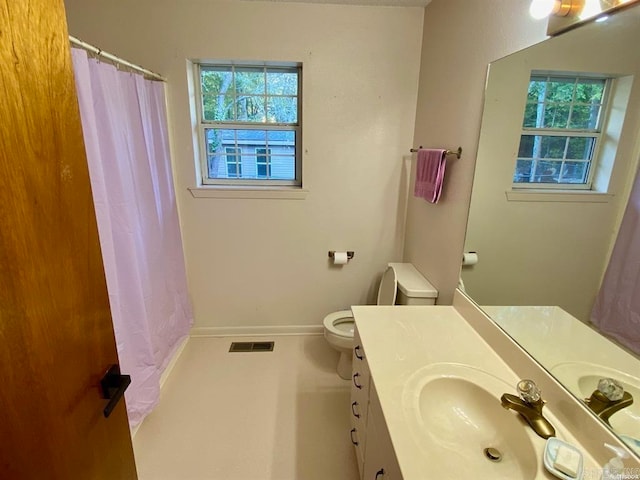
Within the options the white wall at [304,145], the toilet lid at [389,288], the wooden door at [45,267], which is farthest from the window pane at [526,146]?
the wooden door at [45,267]

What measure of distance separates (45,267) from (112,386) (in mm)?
406

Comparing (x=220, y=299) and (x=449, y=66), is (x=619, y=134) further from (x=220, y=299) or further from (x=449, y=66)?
(x=220, y=299)

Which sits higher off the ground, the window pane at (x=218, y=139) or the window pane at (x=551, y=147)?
the window pane at (x=218, y=139)

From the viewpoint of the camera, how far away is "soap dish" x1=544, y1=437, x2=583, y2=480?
795 mm

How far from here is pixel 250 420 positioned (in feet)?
6.39

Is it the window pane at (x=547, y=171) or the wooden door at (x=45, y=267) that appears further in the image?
the window pane at (x=547, y=171)

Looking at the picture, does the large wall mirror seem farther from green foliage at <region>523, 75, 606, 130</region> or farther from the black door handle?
the black door handle

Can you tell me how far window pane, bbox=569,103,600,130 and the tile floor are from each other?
69.9 inches

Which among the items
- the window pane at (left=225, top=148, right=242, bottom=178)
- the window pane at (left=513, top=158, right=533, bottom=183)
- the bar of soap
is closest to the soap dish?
the bar of soap

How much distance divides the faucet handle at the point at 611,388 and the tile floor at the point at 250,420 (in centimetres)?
121

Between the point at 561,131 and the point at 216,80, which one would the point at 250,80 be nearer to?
the point at 216,80

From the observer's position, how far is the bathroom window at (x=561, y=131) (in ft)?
3.21

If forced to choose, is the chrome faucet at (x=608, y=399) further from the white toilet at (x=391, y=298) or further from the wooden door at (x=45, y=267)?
the wooden door at (x=45, y=267)

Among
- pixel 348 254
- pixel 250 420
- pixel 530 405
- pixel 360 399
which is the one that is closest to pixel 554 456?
pixel 530 405
